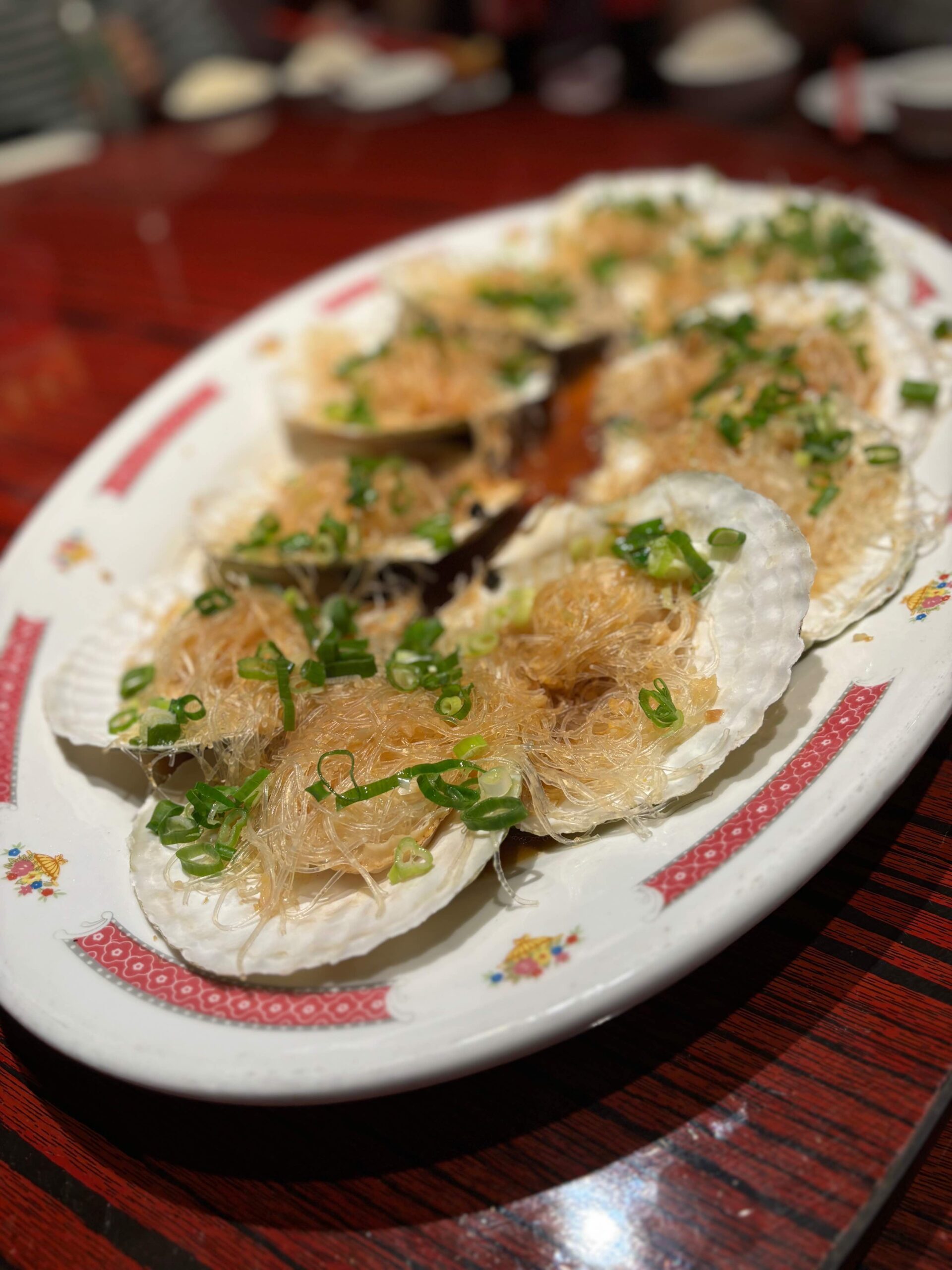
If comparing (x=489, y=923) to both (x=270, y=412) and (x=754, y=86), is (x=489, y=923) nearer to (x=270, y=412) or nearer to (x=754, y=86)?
(x=270, y=412)

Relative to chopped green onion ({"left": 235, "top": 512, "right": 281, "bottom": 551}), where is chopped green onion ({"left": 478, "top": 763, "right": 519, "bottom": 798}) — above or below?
below

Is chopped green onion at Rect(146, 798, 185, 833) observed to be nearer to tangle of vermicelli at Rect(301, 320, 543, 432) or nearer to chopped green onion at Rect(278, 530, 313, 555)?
chopped green onion at Rect(278, 530, 313, 555)

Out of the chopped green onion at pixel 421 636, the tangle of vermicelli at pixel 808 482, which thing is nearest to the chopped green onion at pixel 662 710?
the tangle of vermicelli at pixel 808 482

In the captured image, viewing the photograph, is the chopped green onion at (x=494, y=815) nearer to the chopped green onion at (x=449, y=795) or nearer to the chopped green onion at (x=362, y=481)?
the chopped green onion at (x=449, y=795)

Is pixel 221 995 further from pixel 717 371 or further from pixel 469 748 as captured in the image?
pixel 717 371

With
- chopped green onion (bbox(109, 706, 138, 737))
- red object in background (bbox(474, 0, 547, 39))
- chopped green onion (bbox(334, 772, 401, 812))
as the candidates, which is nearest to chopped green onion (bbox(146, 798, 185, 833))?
chopped green onion (bbox(109, 706, 138, 737))

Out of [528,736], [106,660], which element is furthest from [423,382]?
[528,736]
